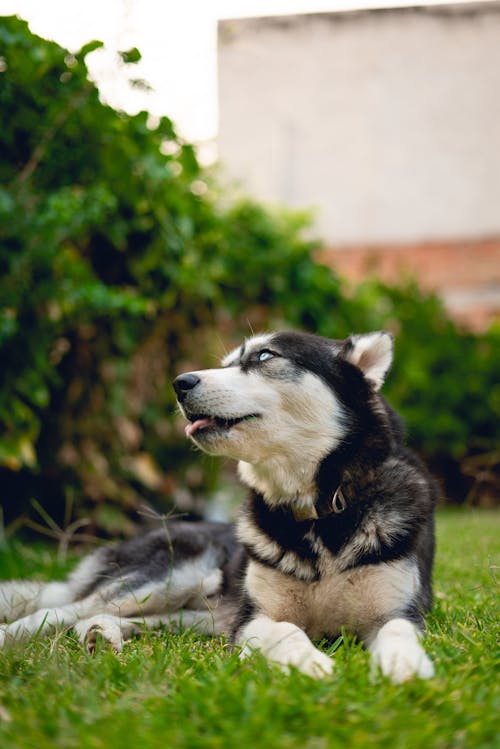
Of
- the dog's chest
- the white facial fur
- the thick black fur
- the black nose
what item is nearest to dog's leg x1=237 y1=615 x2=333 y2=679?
the dog's chest

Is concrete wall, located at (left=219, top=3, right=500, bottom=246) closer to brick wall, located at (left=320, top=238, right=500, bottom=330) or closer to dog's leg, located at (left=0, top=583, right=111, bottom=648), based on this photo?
brick wall, located at (left=320, top=238, right=500, bottom=330)

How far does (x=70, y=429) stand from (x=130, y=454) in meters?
0.61

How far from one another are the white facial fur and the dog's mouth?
13mm

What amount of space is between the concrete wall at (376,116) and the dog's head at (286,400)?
36.8 ft

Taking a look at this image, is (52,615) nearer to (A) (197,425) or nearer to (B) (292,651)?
(A) (197,425)

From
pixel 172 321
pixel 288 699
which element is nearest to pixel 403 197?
pixel 172 321

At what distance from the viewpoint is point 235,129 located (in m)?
14.8

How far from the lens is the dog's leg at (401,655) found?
75.5 inches

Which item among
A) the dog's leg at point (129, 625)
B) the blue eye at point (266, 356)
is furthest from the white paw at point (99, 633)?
the blue eye at point (266, 356)

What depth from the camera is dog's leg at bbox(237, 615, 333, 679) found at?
2.00 m

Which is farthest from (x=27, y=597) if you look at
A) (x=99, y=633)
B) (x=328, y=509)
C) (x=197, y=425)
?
(x=328, y=509)

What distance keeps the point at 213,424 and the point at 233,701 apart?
1.38 meters

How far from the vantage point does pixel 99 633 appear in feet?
8.59

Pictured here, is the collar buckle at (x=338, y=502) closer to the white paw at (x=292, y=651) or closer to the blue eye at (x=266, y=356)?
the white paw at (x=292, y=651)
